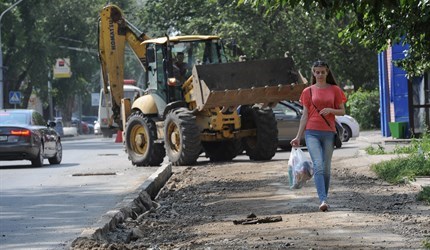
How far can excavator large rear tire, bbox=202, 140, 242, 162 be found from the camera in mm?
27188

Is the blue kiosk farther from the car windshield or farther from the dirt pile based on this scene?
the dirt pile

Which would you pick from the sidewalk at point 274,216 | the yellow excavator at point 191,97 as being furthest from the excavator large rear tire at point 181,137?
the sidewalk at point 274,216

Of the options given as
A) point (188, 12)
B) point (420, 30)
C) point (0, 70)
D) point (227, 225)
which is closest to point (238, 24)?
point (188, 12)

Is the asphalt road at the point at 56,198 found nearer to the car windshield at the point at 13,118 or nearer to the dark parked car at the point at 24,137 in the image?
the dark parked car at the point at 24,137

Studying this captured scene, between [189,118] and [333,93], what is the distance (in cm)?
1137

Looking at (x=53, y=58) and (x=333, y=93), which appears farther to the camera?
(x=53, y=58)

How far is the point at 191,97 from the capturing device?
2572cm

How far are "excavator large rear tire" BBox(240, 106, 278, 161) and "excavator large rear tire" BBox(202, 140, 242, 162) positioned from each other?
54 cm

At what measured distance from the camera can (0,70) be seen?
58.8 meters

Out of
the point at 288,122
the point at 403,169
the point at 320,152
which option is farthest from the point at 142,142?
the point at 320,152

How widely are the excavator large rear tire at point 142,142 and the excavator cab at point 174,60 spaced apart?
28.0 inches

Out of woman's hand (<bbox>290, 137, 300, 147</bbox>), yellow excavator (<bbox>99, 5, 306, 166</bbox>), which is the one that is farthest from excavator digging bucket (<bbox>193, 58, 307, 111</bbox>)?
woman's hand (<bbox>290, 137, 300, 147</bbox>)

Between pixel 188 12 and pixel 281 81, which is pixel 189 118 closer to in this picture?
pixel 281 81

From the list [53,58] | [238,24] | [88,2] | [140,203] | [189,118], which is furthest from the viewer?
[88,2]
